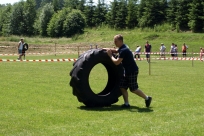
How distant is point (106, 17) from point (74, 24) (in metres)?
8.47

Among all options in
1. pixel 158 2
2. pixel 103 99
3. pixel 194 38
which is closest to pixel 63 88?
pixel 103 99

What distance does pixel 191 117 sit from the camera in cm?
856

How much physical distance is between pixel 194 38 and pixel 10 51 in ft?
77.9

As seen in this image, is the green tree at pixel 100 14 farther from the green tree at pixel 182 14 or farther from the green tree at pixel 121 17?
the green tree at pixel 182 14

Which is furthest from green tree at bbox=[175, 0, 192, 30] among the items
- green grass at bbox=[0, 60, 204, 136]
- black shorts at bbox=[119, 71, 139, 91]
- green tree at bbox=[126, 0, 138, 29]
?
black shorts at bbox=[119, 71, 139, 91]

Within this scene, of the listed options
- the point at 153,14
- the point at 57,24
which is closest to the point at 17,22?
the point at 57,24

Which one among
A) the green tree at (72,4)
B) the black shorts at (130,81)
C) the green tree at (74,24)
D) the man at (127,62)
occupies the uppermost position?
the green tree at (72,4)

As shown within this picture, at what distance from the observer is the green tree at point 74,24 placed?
8500cm

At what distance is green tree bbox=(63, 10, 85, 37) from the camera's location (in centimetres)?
8500

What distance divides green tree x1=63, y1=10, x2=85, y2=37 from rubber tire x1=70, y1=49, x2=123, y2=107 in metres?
74.3

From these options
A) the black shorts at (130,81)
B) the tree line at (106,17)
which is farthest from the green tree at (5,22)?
the black shorts at (130,81)

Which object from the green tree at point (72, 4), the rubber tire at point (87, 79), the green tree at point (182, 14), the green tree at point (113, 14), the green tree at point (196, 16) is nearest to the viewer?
the rubber tire at point (87, 79)

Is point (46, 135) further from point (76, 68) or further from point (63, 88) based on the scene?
point (63, 88)

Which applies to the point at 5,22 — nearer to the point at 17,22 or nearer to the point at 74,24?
the point at 17,22
